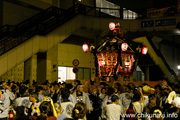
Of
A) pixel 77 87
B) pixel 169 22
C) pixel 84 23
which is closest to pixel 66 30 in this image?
pixel 84 23

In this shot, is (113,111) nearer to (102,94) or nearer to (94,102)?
(102,94)

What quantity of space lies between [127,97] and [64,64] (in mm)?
16501

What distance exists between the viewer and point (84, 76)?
91.0 feet

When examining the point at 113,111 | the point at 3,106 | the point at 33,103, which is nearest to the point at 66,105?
the point at 33,103

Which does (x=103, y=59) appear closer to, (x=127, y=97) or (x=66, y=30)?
(x=66, y=30)

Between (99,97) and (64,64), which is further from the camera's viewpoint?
(64,64)

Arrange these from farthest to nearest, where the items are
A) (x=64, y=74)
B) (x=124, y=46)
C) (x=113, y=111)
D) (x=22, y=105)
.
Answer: (x=64, y=74) < (x=124, y=46) < (x=22, y=105) < (x=113, y=111)

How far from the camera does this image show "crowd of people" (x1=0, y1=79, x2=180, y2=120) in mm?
4676

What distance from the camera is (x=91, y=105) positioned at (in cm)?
958

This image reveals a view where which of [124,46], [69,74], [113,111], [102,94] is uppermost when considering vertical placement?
[124,46]

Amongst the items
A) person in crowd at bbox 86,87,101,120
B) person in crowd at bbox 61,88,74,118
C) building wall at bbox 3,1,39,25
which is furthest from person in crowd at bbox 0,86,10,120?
building wall at bbox 3,1,39,25

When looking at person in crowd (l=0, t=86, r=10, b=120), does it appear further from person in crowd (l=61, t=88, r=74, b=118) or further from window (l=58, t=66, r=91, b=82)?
window (l=58, t=66, r=91, b=82)

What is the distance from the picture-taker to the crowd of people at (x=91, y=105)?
4.68 meters

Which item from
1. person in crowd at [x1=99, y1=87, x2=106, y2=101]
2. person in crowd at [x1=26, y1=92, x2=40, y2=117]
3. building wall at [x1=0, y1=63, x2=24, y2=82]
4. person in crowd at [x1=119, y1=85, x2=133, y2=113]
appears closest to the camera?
person in crowd at [x1=26, y1=92, x2=40, y2=117]
